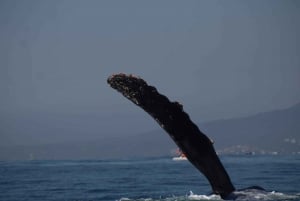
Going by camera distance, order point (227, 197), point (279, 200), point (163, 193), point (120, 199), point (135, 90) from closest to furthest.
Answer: point (135, 90)
point (227, 197)
point (279, 200)
point (120, 199)
point (163, 193)

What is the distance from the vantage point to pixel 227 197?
16875 millimetres

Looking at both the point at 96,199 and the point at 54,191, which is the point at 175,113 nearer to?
the point at 96,199

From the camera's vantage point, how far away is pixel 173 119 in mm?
16141

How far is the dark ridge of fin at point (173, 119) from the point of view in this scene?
52.0ft

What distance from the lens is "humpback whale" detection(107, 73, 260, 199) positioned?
15859 millimetres

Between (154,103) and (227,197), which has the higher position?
(154,103)

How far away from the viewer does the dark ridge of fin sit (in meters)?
15.9

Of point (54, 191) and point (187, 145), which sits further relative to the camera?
point (54, 191)

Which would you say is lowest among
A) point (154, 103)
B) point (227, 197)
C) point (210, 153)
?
point (227, 197)

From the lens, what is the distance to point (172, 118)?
52.9ft

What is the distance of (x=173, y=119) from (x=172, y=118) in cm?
5

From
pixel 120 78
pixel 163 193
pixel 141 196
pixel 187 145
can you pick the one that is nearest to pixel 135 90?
pixel 120 78

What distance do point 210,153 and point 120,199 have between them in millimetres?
5596

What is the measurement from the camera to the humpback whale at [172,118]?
15.9 m
